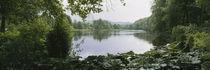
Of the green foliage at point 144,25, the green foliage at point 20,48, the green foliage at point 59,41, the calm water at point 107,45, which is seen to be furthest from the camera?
the green foliage at point 144,25

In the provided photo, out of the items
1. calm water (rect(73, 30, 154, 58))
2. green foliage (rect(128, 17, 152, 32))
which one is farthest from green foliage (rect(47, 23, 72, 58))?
green foliage (rect(128, 17, 152, 32))

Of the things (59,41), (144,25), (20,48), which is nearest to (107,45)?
(59,41)

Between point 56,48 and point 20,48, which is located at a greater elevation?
point 20,48

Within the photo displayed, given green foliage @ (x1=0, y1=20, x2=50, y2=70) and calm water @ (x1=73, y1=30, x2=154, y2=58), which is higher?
green foliage @ (x1=0, y1=20, x2=50, y2=70)

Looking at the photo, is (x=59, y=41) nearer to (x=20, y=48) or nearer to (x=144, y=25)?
(x=20, y=48)

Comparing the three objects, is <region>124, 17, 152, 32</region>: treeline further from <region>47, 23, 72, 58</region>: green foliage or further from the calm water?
<region>47, 23, 72, 58</region>: green foliage

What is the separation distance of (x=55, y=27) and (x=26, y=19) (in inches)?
58.9

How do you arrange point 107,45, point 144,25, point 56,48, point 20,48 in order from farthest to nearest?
point 144,25 → point 107,45 → point 56,48 → point 20,48

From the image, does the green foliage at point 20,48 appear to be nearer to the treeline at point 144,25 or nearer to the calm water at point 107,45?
the calm water at point 107,45

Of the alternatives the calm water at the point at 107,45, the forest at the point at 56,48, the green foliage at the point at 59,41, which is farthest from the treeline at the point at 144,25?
the green foliage at the point at 59,41

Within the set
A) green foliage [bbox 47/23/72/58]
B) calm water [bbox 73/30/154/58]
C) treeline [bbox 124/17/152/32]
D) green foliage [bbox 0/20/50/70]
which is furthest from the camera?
treeline [bbox 124/17/152/32]

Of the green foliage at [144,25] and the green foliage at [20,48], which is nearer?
the green foliage at [20,48]

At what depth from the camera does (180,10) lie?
589 inches

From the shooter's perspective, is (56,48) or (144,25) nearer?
(56,48)
